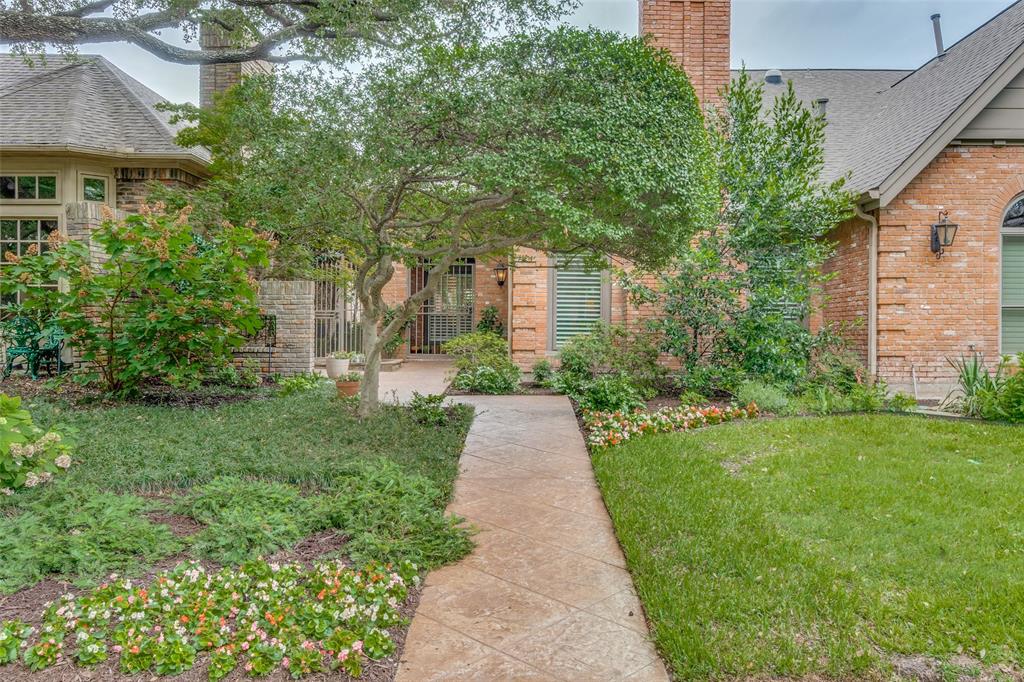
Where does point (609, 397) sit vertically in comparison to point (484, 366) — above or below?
below

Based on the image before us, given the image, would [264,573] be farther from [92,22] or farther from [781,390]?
[92,22]

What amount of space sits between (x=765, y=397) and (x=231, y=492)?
5.39 meters

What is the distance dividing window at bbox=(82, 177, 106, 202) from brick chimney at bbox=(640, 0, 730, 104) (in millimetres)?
8813

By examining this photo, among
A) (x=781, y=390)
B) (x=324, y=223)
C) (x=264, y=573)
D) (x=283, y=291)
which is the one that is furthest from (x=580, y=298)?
(x=264, y=573)

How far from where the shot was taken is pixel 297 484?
3965 millimetres

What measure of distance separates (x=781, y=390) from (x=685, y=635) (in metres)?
5.35

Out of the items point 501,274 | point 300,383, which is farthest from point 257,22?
point 501,274

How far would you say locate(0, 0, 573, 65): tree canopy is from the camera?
5.79 meters

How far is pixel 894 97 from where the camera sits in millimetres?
11008

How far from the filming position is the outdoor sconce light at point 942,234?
26.2 ft

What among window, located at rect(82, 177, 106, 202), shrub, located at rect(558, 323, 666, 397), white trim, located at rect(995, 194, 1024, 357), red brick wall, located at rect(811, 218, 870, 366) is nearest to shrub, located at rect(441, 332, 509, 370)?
shrub, located at rect(558, 323, 666, 397)

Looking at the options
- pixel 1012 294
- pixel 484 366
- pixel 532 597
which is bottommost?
pixel 532 597

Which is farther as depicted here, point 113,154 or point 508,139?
point 113,154

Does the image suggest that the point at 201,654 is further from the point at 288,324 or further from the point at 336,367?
the point at 336,367
